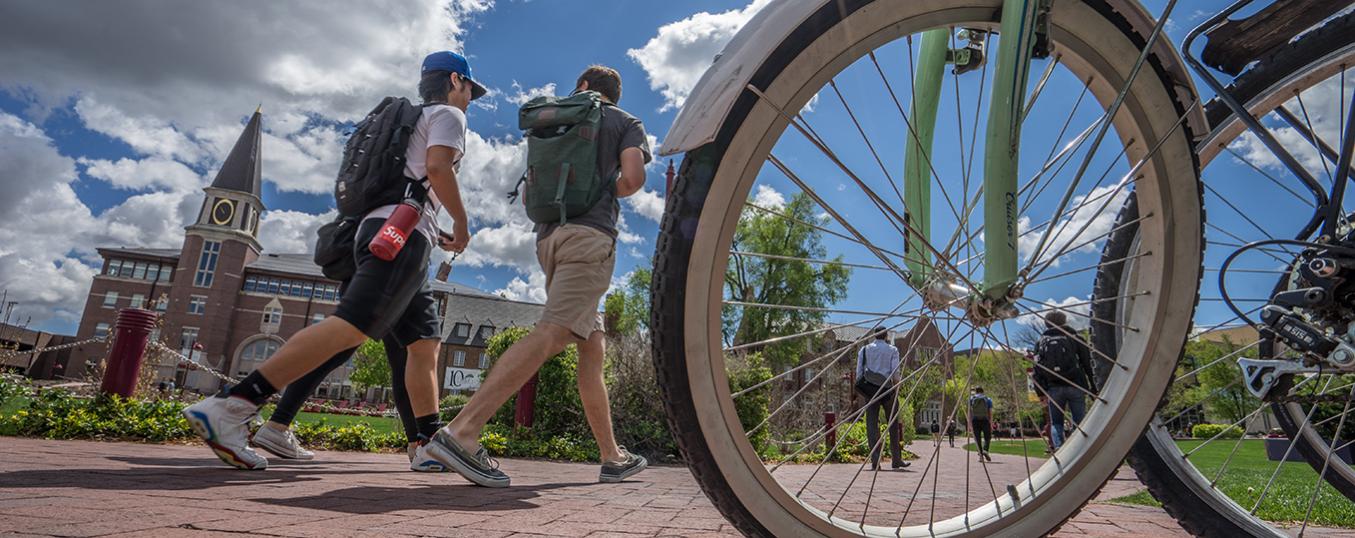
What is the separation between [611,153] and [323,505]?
182 cm

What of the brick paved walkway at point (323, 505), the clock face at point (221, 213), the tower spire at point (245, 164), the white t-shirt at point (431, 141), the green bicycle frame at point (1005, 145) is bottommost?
the brick paved walkway at point (323, 505)

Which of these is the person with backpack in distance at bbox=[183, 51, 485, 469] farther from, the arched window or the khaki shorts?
the arched window

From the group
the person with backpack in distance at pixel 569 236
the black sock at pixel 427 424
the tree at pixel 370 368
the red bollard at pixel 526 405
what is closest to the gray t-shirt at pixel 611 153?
the person with backpack in distance at pixel 569 236

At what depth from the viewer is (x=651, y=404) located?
7785 millimetres

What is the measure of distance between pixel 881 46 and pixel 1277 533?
1535mm

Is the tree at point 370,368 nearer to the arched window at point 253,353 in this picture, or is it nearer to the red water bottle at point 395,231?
the arched window at point 253,353

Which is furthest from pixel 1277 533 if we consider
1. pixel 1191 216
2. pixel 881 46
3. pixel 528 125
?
pixel 528 125

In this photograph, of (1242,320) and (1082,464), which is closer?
(1082,464)

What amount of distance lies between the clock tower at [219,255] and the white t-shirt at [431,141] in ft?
224

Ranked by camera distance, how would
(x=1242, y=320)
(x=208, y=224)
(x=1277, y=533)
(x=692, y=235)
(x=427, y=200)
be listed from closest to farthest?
(x=692, y=235), (x=1277, y=533), (x=1242, y=320), (x=427, y=200), (x=208, y=224)

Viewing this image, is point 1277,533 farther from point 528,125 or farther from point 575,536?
point 528,125

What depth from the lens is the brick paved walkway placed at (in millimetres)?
1623

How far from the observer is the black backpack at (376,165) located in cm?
293

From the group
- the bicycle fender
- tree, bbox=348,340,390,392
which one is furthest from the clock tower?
the bicycle fender
